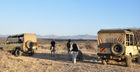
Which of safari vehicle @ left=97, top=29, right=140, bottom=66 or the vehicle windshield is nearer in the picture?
safari vehicle @ left=97, top=29, right=140, bottom=66

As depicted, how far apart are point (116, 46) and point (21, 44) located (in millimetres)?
9697

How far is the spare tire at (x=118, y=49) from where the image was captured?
40.4ft

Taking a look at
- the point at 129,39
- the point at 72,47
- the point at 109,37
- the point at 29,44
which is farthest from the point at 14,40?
the point at 129,39

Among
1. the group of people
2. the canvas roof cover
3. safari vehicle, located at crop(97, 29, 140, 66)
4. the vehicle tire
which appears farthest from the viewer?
the vehicle tire

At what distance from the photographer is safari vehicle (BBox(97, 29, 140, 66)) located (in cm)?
1246

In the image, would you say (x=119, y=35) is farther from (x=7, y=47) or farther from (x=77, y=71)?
(x=7, y=47)

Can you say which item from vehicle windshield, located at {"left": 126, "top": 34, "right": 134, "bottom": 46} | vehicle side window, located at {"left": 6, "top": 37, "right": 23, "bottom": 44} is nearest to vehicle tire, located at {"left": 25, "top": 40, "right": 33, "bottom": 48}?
vehicle side window, located at {"left": 6, "top": 37, "right": 23, "bottom": 44}

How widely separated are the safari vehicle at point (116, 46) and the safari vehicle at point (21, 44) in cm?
786

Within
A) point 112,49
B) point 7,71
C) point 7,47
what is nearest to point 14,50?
point 7,47

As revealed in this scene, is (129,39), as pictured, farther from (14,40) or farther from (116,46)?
(14,40)

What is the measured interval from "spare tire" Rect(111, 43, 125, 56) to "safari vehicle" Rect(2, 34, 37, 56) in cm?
887

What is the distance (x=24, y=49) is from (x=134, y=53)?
10.1 m

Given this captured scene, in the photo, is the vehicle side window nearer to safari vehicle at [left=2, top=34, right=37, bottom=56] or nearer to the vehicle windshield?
safari vehicle at [left=2, top=34, right=37, bottom=56]

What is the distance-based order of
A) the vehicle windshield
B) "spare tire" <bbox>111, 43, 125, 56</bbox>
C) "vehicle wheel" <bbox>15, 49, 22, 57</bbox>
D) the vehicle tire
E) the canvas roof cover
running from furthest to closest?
"vehicle wheel" <bbox>15, 49, 22, 57</bbox>
the vehicle tire
the vehicle windshield
the canvas roof cover
"spare tire" <bbox>111, 43, 125, 56</bbox>
